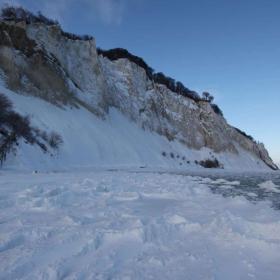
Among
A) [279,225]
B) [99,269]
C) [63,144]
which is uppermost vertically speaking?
[63,144]

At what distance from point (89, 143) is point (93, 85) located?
14477 millimetres

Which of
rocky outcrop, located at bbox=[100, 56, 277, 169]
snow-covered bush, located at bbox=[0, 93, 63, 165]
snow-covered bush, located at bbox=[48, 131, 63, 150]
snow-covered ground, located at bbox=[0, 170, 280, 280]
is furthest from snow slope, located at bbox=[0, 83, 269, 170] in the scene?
snow-covered ground, located at bbox=[0, 170, 280, 280]

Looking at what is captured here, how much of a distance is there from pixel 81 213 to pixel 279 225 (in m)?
3.35

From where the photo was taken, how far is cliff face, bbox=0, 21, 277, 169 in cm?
3778

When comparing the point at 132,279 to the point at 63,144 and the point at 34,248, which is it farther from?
the point at 63,144

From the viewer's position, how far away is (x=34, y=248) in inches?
145

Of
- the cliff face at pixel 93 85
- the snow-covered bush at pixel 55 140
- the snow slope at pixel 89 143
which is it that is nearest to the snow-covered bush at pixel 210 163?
the snow slope at pixel 89 143

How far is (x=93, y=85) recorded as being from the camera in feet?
153

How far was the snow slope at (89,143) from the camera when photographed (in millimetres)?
24806

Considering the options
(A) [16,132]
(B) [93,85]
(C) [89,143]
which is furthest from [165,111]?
(A) [16,132]

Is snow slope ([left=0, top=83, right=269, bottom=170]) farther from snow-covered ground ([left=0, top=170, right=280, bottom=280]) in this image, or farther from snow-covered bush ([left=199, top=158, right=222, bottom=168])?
snow-covered ground ([left=0, top=170, right=280, bottom=280])

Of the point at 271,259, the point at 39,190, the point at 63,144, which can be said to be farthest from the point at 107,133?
the point at 271,259

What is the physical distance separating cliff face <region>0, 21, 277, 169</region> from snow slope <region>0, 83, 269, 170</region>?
2.03 metres

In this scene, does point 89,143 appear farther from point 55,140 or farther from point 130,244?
point 130,244
